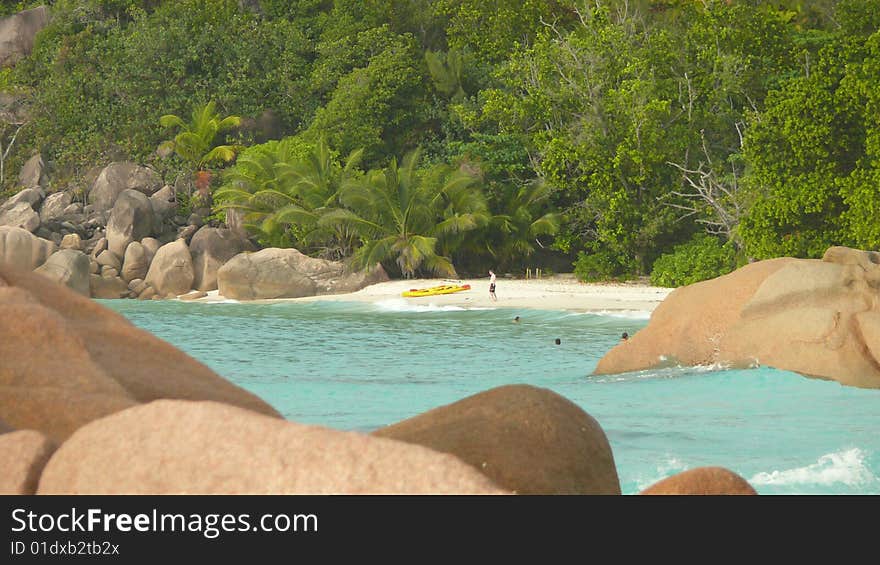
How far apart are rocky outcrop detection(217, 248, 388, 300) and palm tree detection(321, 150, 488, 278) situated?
1.84ft

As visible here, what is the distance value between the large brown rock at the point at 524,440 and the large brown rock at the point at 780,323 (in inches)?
292

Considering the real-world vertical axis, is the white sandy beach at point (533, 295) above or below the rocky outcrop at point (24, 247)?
below

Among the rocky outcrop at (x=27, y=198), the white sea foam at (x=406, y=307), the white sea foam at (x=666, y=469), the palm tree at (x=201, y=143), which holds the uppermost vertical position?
the palm tree at (x=201, y=143)

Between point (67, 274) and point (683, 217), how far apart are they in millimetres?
15018

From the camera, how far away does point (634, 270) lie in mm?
26891

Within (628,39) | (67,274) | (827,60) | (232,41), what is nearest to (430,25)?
(232,41)

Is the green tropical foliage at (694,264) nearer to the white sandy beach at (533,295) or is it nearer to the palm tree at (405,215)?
the white sandy beach at (533,295)

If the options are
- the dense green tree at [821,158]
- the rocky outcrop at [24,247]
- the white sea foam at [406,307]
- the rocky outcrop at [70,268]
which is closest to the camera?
the dense green tree at [821,158]

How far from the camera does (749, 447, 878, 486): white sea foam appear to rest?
7.43 m

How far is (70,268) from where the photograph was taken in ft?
87.9

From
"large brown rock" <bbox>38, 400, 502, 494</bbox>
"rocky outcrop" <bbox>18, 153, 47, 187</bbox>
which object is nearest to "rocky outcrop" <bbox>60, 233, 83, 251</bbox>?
"rocky outcrop" <bbox>18, 153, 47, 187</bbox>

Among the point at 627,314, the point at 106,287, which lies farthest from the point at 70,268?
the point at 627,314

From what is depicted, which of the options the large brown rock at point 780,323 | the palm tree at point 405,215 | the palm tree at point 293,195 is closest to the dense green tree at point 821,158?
the palm tree at point 405,215

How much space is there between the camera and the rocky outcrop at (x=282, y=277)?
84.2 ft
